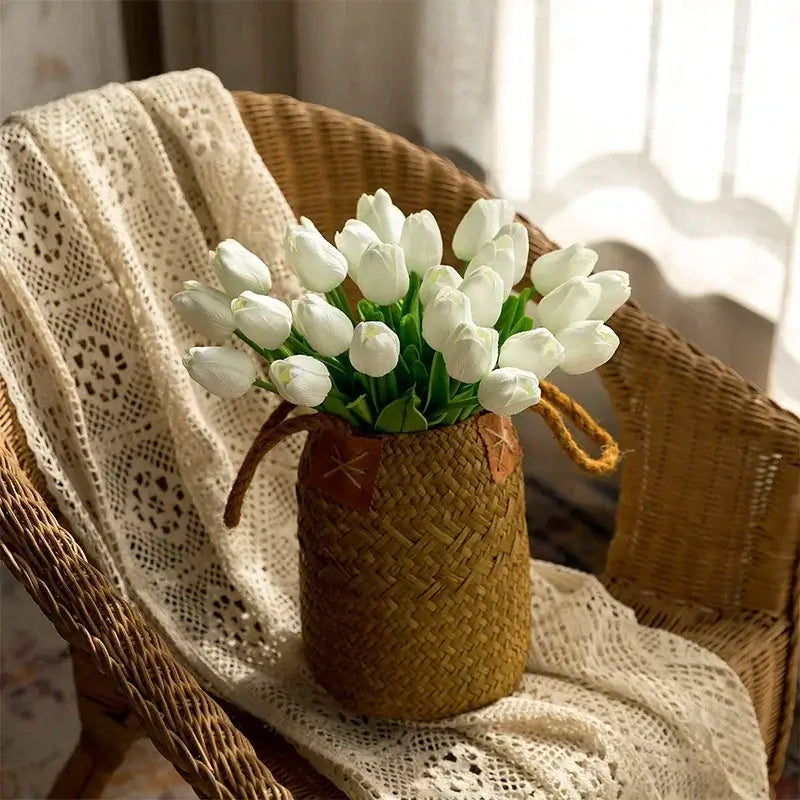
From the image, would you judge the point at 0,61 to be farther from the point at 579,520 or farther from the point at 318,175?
the point at 579,520

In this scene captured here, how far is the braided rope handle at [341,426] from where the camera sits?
2.98 ft

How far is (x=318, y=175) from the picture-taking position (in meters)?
1.27

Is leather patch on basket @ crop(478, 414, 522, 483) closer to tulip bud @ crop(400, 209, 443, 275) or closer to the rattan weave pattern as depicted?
tulip bud @ crop(400, 209, 443, 275)

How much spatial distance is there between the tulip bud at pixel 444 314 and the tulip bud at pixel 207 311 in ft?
0.52

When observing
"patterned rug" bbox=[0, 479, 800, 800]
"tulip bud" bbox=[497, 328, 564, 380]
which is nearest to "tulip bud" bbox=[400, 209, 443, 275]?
"tulip bud" bbox=[497, 328, 564, 380]

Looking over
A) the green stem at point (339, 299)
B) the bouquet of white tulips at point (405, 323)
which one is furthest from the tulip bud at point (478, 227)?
→ the green stem at point (339, 299)

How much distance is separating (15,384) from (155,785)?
2.28 feet

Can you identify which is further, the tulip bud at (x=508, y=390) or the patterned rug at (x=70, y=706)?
the patterned rug at (x=70, y=706)

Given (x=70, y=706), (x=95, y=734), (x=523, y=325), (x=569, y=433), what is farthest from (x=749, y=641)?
(x=70, y=706)

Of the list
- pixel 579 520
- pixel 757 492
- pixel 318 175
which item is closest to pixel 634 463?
pixel 757 492

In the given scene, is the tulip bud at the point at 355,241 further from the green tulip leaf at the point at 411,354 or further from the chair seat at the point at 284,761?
the chair seat at the point at 284,761

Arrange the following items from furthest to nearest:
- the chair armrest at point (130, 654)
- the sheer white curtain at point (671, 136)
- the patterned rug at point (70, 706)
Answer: the patterned rug at point (70, 706) → the sheer white curtain at point (671, 136) → the chair armrest at point (130, 654)

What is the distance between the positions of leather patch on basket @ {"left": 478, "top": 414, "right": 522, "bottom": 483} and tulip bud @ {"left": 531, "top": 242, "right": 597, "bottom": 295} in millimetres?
117

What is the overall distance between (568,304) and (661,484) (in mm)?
391
